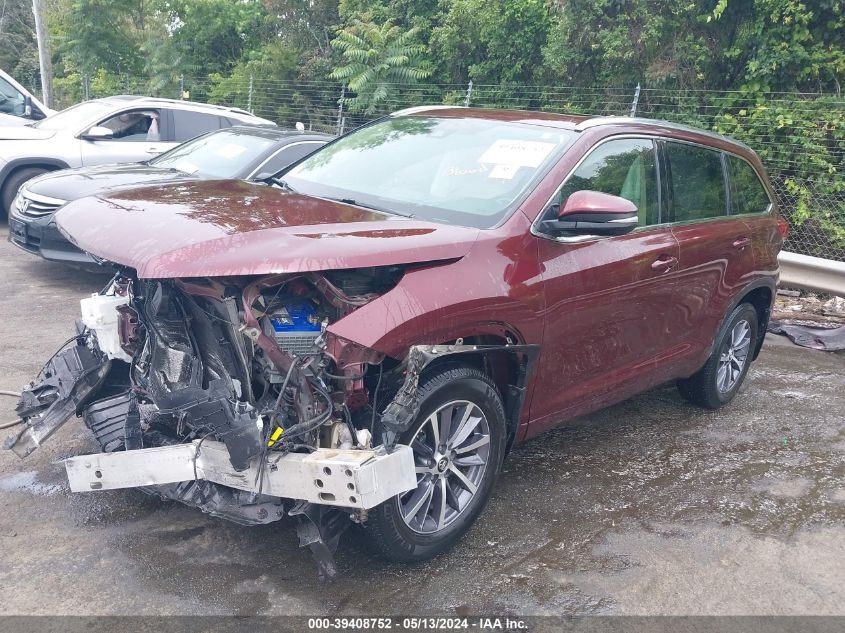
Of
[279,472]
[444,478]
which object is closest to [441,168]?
[444,478]

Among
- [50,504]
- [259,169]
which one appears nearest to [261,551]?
[50,504]

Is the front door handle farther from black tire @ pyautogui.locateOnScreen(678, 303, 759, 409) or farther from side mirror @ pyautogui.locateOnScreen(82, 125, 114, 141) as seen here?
side mirror @ pyautogui.locateOnScreen(82, 125, 114, 141)

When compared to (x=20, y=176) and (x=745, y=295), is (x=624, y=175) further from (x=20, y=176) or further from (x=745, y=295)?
(x=20, y=176)

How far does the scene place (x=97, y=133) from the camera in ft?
30.4

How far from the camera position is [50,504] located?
144 inches

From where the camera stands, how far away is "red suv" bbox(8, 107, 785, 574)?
9.62 ft

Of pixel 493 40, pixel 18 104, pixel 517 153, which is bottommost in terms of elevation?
pixel 18 104

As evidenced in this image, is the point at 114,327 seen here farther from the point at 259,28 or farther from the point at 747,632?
the point at 259,28

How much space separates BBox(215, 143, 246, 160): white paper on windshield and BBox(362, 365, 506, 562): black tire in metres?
5.09

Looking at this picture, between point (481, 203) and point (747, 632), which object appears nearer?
point (747, 632)

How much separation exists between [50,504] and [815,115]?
9378 mm

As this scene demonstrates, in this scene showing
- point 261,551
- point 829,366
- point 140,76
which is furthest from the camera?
point 140,76

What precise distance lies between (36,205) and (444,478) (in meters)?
5.45

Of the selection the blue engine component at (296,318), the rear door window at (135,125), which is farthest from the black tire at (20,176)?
the blue engine component at (296,318)
